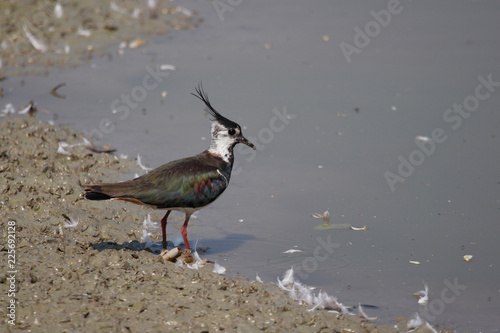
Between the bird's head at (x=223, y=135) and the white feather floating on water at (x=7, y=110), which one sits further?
the white feather floating on water at (x=7, y=110)

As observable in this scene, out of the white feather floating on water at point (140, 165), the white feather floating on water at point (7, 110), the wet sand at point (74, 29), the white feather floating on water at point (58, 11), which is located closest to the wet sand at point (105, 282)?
the white feather floating on water at point (140, 165)

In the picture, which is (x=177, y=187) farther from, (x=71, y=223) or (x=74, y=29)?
(x=74, y=29)

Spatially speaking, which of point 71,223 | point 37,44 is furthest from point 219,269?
point 37,44

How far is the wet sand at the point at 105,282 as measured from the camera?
523 cm

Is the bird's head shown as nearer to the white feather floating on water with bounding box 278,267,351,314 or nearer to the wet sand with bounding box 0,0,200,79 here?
the white feather floating on water with bounding box 278,267,351,314

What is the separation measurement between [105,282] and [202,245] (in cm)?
158

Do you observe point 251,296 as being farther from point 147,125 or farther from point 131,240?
point 147,125

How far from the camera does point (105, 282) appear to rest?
5730mm

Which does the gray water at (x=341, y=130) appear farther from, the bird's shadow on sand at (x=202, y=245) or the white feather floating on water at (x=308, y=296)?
the white feather floating on water at (x=308, y=296)

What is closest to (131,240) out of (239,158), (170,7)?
(239,158)

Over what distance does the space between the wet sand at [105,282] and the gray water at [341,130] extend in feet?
1.98

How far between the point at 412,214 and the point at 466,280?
1.41 m

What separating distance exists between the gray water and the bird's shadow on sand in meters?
0.02

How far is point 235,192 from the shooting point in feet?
27.2
